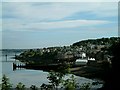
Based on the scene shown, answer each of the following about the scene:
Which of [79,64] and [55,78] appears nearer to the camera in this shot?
[55,78]

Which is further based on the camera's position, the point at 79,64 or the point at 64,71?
the point at 79,64

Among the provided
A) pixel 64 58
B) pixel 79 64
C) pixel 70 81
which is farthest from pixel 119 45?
pixel 64 58

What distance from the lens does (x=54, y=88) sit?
32.4 feet

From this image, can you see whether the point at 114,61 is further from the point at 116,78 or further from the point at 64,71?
the point at 64,71

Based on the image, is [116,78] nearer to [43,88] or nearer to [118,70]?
[118,70]

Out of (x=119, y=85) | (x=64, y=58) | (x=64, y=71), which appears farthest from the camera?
(x=64, y=58)

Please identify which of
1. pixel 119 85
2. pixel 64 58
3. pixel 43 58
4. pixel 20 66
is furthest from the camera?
pixel 43 58

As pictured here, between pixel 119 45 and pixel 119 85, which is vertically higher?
pixel 119 45

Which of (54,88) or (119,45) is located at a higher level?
(119,45)

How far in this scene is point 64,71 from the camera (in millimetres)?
10336

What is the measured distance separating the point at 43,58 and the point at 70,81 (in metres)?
49.4

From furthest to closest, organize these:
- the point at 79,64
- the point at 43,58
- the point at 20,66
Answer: the point at 43,58, the point at 20,66, the point at 79,64

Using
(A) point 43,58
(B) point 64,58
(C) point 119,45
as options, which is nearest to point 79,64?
(B) point 64,58

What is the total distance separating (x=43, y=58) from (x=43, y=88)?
161ft
